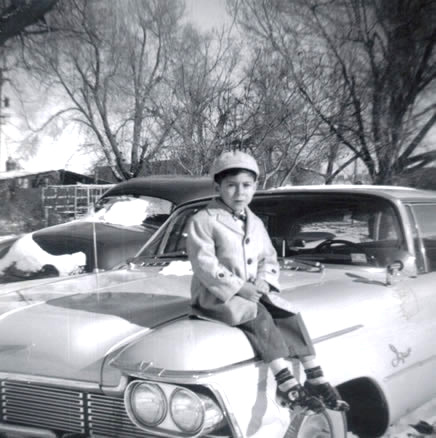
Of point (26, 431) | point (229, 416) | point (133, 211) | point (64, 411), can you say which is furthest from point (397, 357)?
point (133, 211)

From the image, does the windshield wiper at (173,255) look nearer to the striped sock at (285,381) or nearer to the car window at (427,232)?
the car window at (427,232)

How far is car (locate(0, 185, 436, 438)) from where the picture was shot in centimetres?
198

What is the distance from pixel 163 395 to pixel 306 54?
26.0 ft

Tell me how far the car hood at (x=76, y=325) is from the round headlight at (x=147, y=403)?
83 millimetres

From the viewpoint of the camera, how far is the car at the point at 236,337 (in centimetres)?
198

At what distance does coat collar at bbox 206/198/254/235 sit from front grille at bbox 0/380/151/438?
76 centimetres

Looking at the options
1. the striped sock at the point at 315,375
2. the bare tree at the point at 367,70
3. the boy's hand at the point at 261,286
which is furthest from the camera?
the bare tree at the point at 367,70

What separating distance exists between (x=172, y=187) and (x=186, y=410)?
17.5 ft

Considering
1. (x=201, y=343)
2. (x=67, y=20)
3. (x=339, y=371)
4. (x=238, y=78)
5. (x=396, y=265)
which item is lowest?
(x=339, y=371)

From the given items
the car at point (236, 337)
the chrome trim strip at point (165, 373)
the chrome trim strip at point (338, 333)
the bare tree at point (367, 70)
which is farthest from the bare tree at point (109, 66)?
the chrome trim strip at point (165, 373)

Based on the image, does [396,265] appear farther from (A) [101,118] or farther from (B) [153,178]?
(A) [101,118]

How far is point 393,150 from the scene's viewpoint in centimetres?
964

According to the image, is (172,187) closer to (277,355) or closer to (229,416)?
(277,355)

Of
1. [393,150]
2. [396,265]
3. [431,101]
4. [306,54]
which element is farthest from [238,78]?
[396,265]
